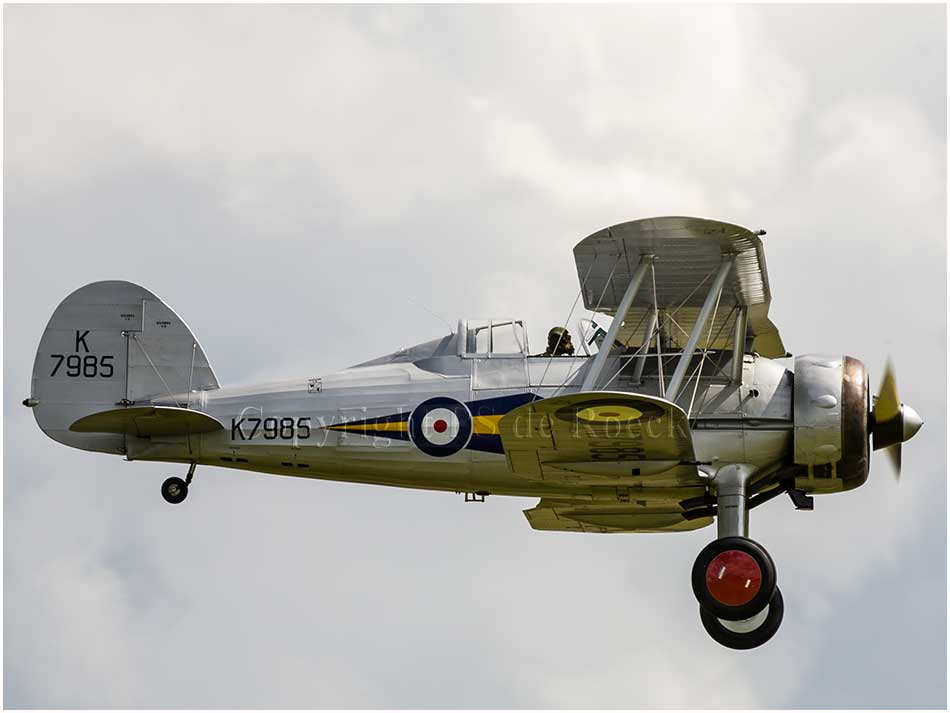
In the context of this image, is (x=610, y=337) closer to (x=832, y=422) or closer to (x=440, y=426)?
(x=440, y=426)

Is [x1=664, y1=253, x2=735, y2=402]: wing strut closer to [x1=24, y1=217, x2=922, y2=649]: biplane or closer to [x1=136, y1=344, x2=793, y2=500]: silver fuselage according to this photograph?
[x1=24, y1=217, x2=922, y2=649]: biplane

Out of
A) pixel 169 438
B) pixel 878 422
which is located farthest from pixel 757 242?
pixel 169 438

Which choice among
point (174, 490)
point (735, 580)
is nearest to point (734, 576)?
point (735, 580)

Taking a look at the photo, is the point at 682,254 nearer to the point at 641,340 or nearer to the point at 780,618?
the point at 641,340

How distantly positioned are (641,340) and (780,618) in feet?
9.88

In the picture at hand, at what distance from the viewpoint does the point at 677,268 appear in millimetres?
14102

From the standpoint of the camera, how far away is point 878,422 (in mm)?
13891

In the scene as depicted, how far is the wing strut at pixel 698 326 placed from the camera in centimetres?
1346

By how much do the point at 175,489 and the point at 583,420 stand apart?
4028 mm

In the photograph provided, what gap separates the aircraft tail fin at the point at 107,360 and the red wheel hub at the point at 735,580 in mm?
4985

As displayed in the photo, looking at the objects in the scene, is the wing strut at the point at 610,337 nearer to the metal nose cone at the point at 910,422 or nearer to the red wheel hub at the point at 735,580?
the red wheel hub at the point at 735,580

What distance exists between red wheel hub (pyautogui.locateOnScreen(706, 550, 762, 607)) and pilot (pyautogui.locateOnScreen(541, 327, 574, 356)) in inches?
93.9

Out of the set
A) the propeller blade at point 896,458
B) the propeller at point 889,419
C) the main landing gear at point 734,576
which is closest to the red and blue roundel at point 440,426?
the main landing gear at point 734,576

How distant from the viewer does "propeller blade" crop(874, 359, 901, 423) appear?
13.9 m
